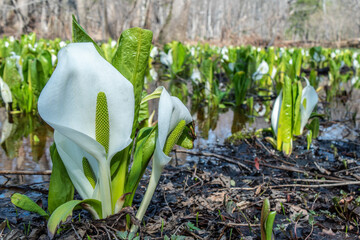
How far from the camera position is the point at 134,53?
2.92 ft

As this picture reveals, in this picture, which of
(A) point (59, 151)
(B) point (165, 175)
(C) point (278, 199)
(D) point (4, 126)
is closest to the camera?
(A) point (59, 151)

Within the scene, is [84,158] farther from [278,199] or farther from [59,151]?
[278,199]

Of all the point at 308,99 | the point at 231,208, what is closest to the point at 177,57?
the point at 308,99

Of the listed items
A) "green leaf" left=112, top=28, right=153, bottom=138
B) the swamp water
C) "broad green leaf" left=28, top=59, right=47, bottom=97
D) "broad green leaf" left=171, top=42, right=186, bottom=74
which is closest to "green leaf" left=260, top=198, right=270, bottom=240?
"green leaf" left=112, top=28, right=153, bottom=138

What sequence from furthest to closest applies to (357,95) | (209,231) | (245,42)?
Answer: (245,42)
(357,95)
(209,231)

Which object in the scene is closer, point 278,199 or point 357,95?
point 278,199

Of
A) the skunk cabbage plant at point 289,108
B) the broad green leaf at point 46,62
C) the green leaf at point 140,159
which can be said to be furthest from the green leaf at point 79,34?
the broad green leaf at point 46,62

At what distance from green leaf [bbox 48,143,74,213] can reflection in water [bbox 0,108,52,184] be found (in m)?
0.63

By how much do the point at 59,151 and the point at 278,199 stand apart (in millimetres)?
810

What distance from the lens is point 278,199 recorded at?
132cm

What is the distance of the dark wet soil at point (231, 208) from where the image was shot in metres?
1.03

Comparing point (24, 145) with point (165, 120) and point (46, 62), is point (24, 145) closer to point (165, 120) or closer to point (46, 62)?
point (46, 62)

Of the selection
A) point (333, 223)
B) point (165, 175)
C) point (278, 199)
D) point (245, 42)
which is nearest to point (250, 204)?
point (278, 199)

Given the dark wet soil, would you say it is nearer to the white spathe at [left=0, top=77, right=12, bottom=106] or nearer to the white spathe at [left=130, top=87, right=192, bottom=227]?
the white spathe at [left=130, top=87, right=192, bottom=227]
